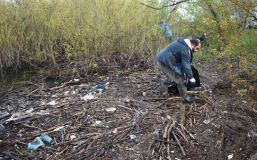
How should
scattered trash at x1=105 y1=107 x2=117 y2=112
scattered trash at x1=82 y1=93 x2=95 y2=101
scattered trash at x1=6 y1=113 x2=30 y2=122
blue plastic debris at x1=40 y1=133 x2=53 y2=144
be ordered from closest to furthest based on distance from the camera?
blue plastic debris at x1=40 y1=133 x2=53 y2=144 → scattered trash at x1=6 y1=113 x2=30 y2=122 → scattered trash at x1=105 y1=107 x2=117 y2=112 → scattered trash at x1=82 y1=93 x2=95 y2=101

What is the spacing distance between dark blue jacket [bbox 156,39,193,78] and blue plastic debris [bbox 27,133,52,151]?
2390 millimetres

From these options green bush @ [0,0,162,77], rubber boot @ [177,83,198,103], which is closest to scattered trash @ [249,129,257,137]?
rubber boot @ [177,83,198,103]

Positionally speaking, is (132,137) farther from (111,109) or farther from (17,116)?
(17,116)

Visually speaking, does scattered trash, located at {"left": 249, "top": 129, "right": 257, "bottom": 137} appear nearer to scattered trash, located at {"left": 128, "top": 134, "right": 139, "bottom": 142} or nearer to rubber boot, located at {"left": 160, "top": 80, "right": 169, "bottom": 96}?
scattered trash, located at {"left": 128, "top": 134, "right": 139, "bottom": 142}

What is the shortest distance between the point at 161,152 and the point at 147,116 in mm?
963

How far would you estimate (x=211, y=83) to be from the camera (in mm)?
7223

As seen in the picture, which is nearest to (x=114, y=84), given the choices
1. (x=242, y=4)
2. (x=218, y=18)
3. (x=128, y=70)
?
(x=128, y=70)

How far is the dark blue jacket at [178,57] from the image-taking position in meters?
6.12

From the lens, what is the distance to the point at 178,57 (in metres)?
6.34

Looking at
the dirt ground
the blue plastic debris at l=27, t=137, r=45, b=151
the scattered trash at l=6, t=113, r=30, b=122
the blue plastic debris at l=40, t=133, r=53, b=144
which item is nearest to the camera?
the dirt ground

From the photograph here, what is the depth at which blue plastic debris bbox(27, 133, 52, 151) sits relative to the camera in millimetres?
5129

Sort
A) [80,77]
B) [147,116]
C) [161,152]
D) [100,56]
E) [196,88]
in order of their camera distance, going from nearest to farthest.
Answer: [161,152] < [147,116] < [196,88] < [80,77] < [100,56]

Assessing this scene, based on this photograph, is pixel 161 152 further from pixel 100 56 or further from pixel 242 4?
pixel 100 56

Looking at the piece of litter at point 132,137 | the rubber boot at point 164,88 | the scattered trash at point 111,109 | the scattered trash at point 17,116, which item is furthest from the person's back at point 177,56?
the scattered trash at point 17,116
